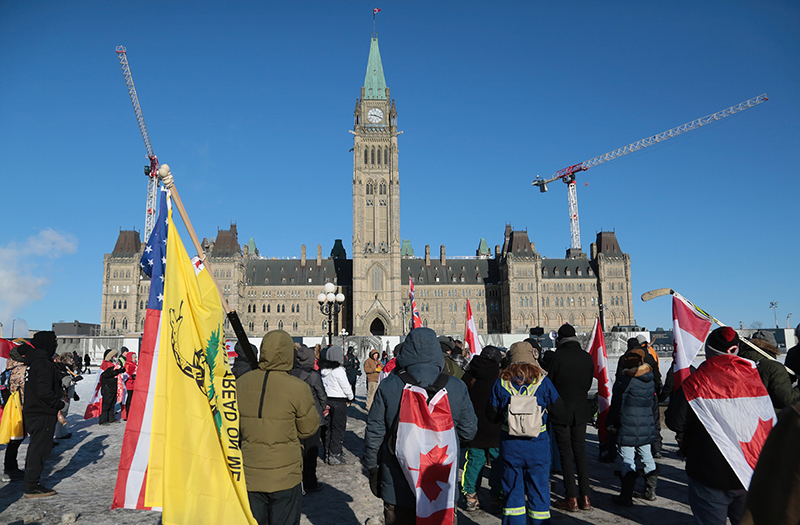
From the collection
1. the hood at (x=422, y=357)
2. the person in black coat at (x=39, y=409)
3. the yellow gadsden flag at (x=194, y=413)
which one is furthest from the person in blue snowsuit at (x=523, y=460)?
the person in black coat at (x=39, y=409)

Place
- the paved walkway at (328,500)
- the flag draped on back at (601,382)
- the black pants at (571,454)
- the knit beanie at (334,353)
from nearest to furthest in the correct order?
the paved walkway at (328,500)
the black pants at (571,454)
the flag draped on back at (601,382)
the knit beanie at (334,353)

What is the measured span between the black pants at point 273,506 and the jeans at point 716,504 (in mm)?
3476

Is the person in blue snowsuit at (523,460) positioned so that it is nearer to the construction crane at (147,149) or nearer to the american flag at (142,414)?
the american flag at (142,414)

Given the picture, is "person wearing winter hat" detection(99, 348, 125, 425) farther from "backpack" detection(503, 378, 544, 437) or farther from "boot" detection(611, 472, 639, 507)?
"boot" detection(611, 472, 639, 507)

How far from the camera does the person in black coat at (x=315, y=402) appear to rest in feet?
25.4

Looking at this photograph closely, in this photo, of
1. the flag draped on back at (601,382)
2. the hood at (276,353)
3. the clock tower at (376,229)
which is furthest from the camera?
the clock tower at (376,229)

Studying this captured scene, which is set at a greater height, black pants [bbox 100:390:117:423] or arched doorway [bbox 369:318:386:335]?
arched doorway [bbox 369:318:386:335]

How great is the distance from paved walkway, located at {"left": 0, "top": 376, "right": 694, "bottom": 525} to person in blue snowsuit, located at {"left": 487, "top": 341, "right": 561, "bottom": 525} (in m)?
1.51

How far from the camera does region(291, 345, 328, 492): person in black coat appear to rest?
25.4ft

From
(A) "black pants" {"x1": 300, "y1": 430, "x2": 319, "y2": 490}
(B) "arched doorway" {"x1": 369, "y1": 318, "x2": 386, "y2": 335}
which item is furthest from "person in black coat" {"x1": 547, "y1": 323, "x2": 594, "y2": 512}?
(B) "arched doorway" {"x1": 369, "y1": 318, "x2": 386, "y2": 335}

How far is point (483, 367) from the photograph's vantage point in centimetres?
726

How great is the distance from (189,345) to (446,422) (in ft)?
7.34

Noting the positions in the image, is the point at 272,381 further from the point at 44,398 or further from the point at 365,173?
the point at 365,173

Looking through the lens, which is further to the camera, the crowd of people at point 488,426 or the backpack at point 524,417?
the backpack at point 524,417
